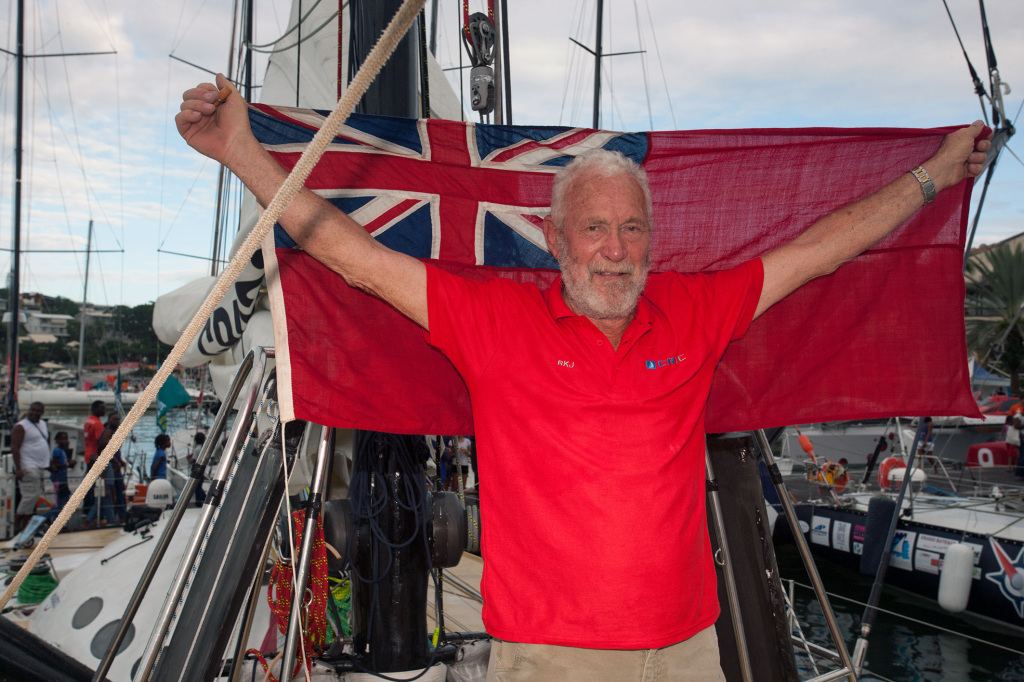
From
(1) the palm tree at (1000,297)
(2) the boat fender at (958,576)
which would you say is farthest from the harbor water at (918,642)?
A: (1) the palm tree at (1000,297)

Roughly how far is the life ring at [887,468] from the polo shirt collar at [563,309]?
13037 mm

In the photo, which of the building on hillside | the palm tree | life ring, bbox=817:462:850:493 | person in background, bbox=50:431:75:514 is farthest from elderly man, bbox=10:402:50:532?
the building on hillside

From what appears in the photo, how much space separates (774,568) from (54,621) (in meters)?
4.87

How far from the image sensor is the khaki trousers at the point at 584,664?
5.94 ft

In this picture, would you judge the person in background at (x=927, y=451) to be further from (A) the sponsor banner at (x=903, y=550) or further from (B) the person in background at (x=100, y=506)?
(B) the person in background at (x=100, y=506)

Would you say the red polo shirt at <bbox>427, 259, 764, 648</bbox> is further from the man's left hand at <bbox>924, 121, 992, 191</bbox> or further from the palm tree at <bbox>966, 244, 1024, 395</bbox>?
the palm tree at <bbox>966, 244, 1024, 395</bbox>

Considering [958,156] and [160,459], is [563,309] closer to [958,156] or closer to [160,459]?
[958,156]

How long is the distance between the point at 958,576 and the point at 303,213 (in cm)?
1126

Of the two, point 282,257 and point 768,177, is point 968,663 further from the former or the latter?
point 282,257

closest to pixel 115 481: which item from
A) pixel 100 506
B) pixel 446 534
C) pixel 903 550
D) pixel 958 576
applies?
pixel 100 506

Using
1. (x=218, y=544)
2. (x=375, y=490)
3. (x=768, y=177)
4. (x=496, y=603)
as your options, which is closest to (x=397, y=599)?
(x=375, y=490)

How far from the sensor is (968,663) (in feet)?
30.8

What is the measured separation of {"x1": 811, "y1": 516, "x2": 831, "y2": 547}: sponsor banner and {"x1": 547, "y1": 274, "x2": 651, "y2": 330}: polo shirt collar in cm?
1232

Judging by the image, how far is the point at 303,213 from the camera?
1889 millimetres
